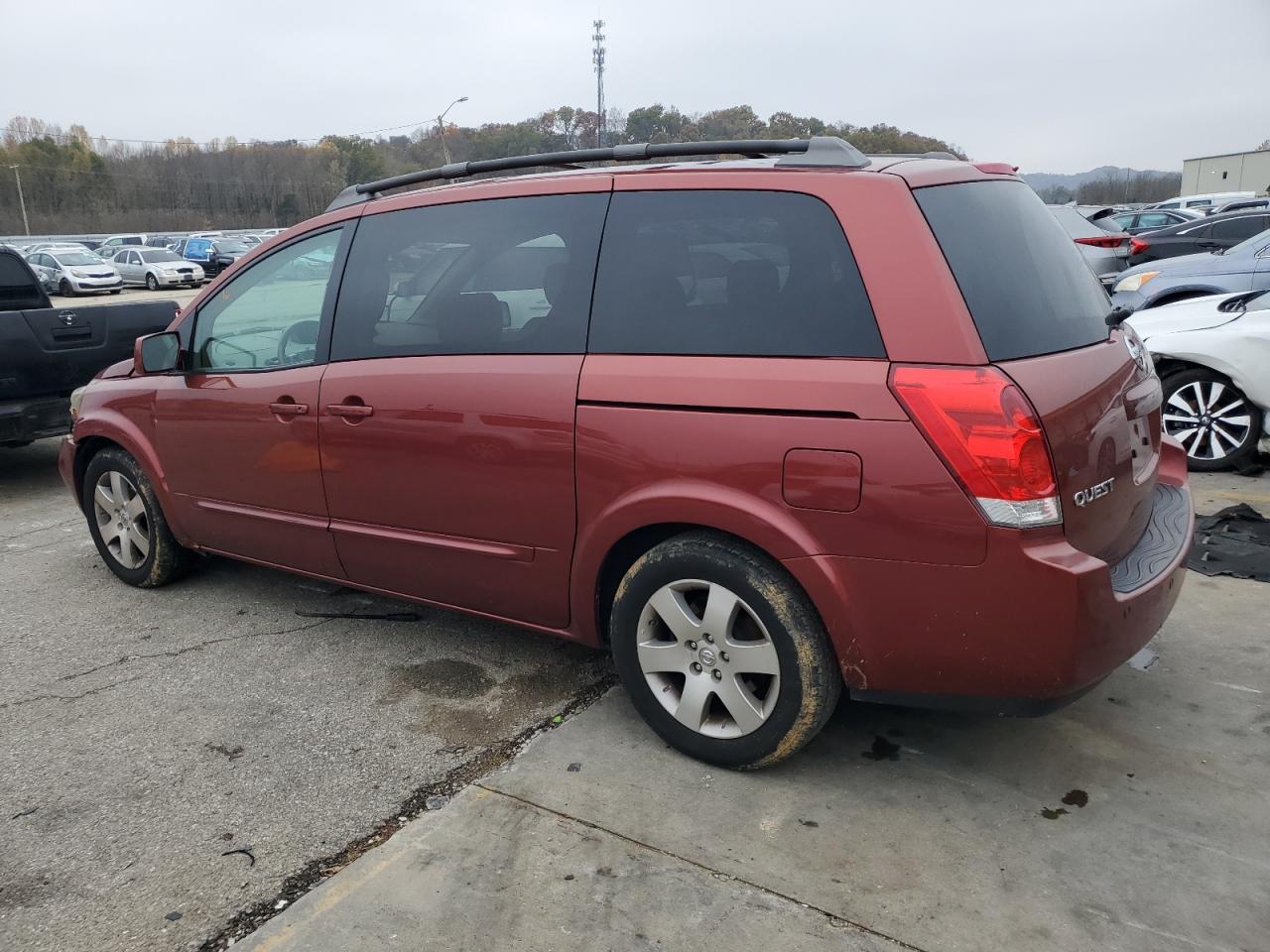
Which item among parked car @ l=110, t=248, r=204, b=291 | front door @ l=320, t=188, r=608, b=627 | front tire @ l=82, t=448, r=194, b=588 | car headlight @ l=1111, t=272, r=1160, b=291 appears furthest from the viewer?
parked car @ l=110, t=248, r=204, b=291

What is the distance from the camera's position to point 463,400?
330 cm

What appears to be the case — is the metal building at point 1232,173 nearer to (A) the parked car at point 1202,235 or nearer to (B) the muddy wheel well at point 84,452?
(A) the parked car at point 1202,235

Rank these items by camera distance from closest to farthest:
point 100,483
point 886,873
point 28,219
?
point 886,873
point 100,483
point 28,219

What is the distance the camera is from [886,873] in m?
2.50

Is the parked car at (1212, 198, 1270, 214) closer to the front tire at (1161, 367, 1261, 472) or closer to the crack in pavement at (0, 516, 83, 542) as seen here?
the front tire at (1161, 367, 1261, 472)

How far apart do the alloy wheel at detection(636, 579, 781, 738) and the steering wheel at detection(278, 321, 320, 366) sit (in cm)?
182

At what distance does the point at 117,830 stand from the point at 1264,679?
3.84m

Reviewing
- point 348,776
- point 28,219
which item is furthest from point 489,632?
point 28,219

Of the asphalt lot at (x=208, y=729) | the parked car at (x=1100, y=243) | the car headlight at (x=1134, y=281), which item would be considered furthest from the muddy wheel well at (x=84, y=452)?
the parked car at (x=1100, y=243)

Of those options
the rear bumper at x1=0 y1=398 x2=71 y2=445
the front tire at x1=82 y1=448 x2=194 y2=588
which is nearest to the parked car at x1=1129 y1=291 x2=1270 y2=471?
the front tire at x1=82 y1=448 x2=194 y2=588

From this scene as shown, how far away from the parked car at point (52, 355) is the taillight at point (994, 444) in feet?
21.3

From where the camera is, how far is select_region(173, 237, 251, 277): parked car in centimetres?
3541

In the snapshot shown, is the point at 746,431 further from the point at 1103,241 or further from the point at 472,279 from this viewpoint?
the point at 1103,241

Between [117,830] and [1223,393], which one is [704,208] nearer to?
[117,830]
